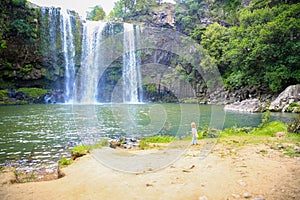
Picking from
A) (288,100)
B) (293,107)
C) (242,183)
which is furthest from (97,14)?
(242,183)

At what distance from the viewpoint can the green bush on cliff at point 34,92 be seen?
33812 mm

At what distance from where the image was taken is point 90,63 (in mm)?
38500

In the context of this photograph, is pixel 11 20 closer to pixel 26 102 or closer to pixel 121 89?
pixel 26 102

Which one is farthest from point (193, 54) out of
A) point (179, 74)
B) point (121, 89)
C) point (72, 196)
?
point (72, 196)

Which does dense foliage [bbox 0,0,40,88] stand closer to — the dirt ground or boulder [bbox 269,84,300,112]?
the dirt ground

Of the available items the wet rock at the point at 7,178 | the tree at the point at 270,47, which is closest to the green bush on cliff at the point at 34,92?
the tree at the point at 270,47

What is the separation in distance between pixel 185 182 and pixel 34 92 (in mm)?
35276

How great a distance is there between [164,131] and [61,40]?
30.3 metres

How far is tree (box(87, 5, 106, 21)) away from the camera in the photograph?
65.3 meters

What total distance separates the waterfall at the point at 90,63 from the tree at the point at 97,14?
27.2 m

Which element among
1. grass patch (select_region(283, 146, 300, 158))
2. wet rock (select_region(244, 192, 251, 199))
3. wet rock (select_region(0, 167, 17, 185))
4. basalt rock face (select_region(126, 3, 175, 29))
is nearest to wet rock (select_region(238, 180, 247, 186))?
wet rock (select_region(244, 192, 251, 199))

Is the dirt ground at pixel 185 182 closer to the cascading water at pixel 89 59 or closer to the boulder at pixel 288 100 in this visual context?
the boulder at pixel 288 100

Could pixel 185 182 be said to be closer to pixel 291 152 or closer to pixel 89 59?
pixel 291 152

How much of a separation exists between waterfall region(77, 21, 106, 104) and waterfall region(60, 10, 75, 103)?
1.56 metres
